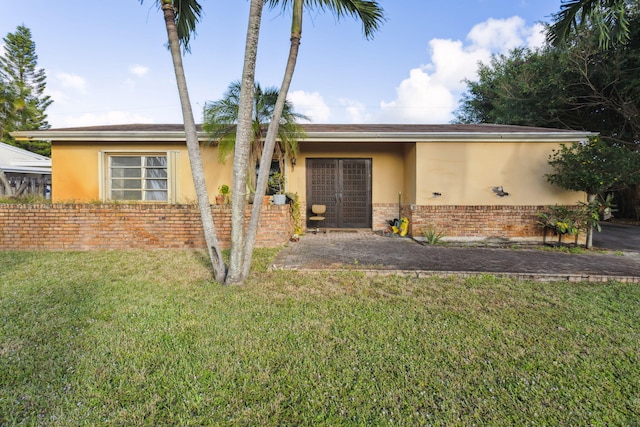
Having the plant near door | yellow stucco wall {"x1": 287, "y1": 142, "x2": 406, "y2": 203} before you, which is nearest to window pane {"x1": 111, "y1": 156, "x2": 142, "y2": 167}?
yellow stucco wall {"x1": 287, "y1": 142, "x2": 406, "y2": 203}

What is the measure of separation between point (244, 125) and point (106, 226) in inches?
181

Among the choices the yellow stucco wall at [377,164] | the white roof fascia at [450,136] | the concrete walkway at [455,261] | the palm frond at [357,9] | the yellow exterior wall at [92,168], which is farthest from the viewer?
the yellow stucco wall at [377,164]

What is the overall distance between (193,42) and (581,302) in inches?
261

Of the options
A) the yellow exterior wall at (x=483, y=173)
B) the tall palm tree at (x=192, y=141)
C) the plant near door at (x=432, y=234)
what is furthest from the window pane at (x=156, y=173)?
the plant near door at (x=432, y=234)

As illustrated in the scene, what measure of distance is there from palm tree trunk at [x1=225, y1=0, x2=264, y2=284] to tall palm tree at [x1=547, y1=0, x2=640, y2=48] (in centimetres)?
545

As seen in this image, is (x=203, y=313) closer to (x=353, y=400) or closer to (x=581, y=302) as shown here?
(x=353, y=400)

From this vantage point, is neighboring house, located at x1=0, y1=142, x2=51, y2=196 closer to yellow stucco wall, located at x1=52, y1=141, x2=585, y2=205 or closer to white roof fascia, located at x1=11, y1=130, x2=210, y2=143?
yellow stucco wall, located at x1=52, y1=141, x2=585, y2=205

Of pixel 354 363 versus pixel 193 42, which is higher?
pixel 193 42

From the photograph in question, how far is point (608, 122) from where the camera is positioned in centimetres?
1309

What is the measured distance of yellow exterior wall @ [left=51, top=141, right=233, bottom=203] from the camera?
7.88 m

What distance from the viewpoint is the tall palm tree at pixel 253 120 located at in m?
6.96

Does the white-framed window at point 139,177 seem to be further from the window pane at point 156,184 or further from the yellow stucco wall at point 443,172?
the yellow stucco wall at point 443,172

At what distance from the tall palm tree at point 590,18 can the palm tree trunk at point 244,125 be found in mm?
5450

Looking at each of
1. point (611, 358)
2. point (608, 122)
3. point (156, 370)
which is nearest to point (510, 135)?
point (611, 358)
